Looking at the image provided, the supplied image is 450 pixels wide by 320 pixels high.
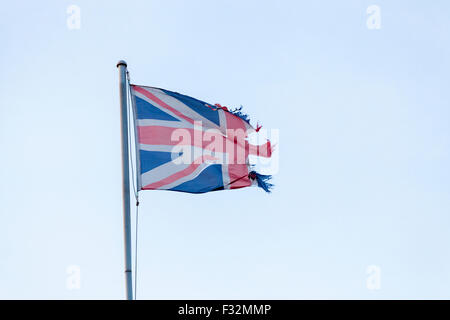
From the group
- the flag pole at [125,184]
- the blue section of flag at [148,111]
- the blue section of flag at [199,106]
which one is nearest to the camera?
the flag pole at [125,184]

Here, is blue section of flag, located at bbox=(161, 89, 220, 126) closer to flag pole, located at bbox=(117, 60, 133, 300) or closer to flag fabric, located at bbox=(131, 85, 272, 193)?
flag fabric, located at bbox=(131, 85, 272, 193)

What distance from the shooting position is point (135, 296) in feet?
42.2

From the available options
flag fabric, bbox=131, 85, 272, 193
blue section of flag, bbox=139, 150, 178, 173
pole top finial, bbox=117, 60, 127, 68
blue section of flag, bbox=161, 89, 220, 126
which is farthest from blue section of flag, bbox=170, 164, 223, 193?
pole top finial, bbox=117, 60, 127, 68

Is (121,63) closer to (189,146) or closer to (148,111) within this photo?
(148,111)

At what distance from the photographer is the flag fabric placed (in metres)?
13.7

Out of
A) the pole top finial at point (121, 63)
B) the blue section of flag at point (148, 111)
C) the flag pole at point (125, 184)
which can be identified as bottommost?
the flag pole at point (125, 184)

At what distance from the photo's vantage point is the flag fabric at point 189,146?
13.7m

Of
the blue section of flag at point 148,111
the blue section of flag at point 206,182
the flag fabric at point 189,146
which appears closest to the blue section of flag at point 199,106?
the flag fabric at point 189,146

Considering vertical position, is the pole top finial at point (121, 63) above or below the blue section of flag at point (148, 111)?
above

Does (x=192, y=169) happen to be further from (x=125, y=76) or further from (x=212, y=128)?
(x=125, y=76)

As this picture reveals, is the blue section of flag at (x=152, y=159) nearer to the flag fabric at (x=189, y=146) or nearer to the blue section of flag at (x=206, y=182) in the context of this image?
the flag fabric at (x=189, y=146)

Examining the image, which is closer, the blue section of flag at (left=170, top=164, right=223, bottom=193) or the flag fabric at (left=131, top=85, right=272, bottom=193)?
the flag fabric at (left=131, top=85, right=272, bottom=193)
